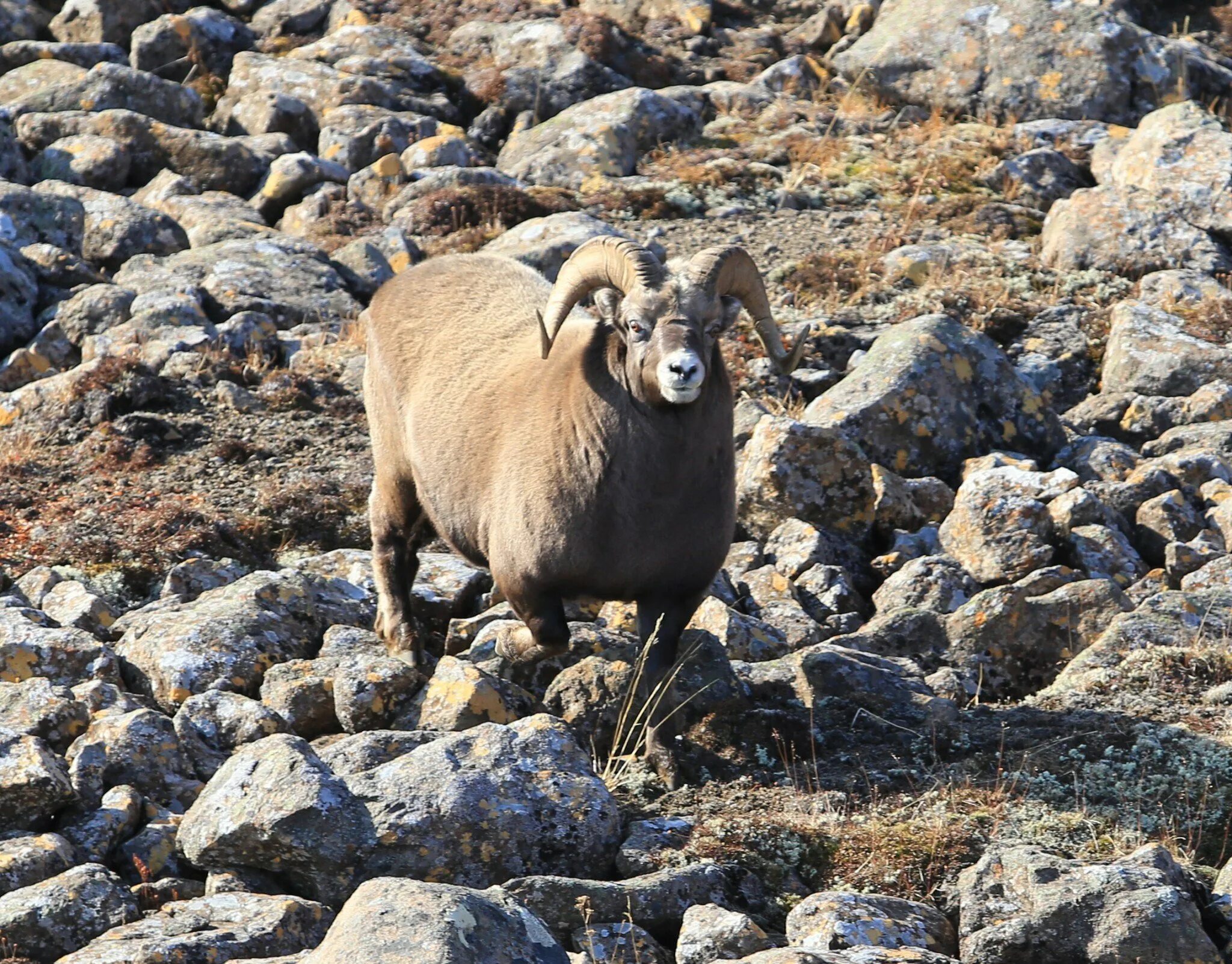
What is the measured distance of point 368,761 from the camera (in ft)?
24.9

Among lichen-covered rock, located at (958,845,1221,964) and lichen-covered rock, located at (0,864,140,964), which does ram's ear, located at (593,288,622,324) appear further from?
lichen-covered rock, located at (0,864,140,964)

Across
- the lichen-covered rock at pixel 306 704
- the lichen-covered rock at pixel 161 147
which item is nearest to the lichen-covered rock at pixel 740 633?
the lichen-covered rock at pixel 306 704

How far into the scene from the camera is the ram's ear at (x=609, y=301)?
902 cm

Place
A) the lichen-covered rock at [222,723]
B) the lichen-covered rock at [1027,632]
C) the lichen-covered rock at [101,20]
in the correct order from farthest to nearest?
the lichen-covered rock at [101,20] → the lichen-covered rock at [1027,632] → the lichen-covered rock at [222,723]

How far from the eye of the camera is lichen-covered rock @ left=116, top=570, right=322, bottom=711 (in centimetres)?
918

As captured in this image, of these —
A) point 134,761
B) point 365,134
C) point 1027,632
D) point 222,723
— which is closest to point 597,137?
point 365,134

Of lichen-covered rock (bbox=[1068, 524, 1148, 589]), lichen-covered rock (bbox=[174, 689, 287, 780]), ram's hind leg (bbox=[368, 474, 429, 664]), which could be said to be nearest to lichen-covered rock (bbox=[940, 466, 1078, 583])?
lichen-covered rock (bbox=[1068, 524, 1148, 589])

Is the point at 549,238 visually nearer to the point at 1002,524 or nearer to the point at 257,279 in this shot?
the point at 257,279

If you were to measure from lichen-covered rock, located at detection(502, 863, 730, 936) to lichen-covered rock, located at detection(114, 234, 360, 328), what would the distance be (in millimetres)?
11358

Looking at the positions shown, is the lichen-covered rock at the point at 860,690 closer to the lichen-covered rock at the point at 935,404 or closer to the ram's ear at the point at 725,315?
the ram's ear at the point at 725,315

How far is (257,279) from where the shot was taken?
56.7 feet

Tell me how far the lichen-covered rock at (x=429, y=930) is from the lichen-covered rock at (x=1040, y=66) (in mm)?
19009

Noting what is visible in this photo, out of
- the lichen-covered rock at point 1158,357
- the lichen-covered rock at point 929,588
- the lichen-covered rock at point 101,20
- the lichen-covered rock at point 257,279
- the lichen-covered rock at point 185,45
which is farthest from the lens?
the lichen-covered rock at point 101,20

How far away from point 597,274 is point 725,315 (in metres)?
0.84
